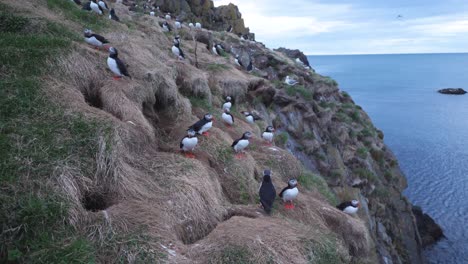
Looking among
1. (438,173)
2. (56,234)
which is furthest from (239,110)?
(438,173)

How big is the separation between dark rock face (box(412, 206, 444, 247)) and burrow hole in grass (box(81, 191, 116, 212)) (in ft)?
76.2

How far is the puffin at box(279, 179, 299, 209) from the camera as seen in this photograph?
8320 mm

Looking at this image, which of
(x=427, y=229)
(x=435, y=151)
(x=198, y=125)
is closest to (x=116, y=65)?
(x=198, y=125)

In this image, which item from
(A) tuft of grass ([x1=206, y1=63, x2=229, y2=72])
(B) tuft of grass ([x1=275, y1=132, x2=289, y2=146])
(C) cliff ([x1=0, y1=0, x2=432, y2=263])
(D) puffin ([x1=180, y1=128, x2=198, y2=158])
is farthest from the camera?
(A) tuft of grass ([x1=206, y1=63, x2=229, y2=72])

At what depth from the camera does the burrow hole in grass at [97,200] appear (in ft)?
19.2

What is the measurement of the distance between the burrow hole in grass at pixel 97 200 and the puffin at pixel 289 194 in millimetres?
3810

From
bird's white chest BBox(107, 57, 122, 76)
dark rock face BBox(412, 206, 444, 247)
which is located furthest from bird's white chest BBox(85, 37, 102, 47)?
dark rock face BBox(412, 206, 444, 247)

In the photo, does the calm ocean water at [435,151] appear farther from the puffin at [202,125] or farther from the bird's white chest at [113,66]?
the bird's white chest at [113,66]

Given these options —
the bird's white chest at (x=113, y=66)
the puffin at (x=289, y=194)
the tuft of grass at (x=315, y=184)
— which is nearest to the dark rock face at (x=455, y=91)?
the tuft of grass at (x=315, y=184)

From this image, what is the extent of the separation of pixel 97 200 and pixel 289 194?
4085mm

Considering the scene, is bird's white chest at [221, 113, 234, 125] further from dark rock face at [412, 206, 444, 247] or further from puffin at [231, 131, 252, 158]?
dark rock face at [412, 206, 444, 247]

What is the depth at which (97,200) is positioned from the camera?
6043 millimetres

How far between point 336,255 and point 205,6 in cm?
4288

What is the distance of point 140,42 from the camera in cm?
→ 1285
